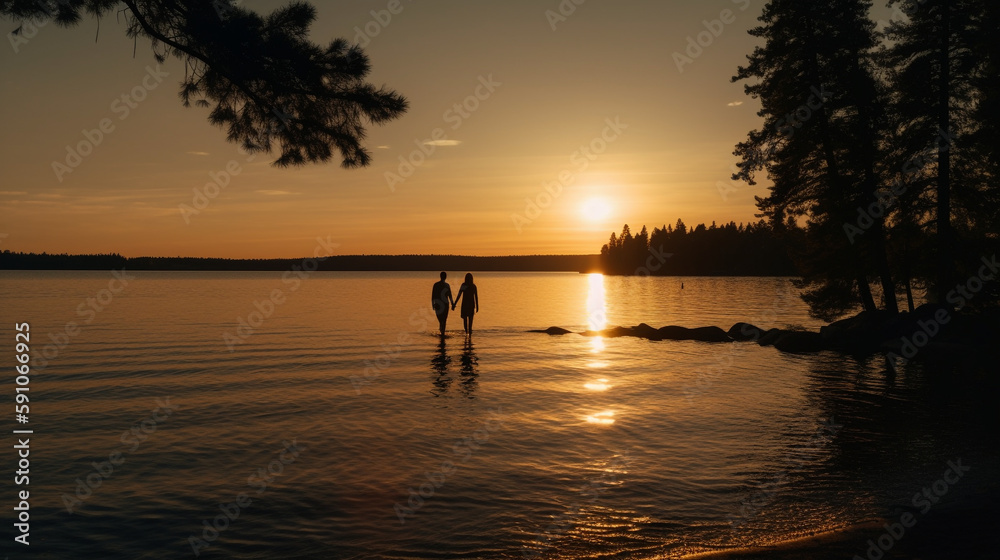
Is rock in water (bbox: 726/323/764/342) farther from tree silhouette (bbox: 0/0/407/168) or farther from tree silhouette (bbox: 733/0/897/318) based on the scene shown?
tree silhouette (bbox: 0/0/407/168)

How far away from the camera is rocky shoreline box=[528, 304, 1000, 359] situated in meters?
23.4

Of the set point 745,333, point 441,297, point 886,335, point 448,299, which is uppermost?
point 441,297

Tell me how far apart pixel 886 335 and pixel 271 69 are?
28.6 meters

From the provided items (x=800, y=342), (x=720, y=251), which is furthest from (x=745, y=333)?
(x=720, y=251)

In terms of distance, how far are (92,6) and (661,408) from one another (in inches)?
494

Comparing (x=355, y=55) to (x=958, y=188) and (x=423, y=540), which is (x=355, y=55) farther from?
(x=958, y=188)

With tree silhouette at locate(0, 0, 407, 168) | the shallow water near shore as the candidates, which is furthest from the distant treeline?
tree silhouette at locate(0, 0, 407, 168)

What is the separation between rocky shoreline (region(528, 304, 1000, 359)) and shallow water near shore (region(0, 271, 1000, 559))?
7.66 feet

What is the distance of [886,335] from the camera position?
2673 centimetres

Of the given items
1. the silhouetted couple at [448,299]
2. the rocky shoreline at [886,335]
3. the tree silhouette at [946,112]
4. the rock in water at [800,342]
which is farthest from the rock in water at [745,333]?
the silhouetted couple at [448,299]

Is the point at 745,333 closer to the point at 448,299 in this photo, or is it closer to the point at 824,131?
the point at 824,131

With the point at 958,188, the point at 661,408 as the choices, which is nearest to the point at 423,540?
the point at 661,408

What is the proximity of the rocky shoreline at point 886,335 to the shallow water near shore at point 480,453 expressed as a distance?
234 cm

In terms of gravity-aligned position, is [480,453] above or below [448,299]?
below
